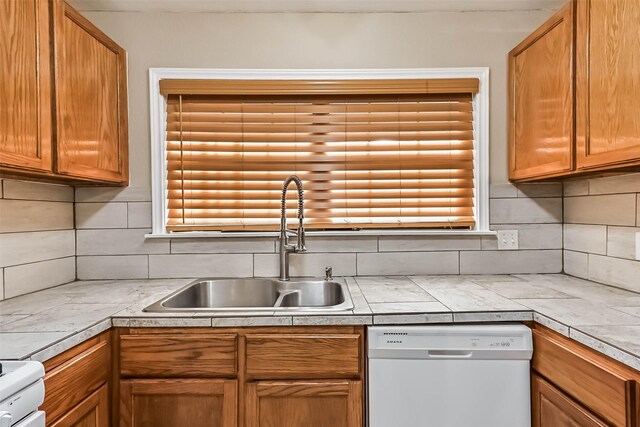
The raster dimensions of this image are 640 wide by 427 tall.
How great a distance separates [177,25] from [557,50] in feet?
6.00

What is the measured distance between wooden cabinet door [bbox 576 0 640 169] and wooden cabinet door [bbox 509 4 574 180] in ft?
0.16

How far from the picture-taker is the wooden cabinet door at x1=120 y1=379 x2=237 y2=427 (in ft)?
4.35

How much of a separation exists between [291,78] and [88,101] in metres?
0.95

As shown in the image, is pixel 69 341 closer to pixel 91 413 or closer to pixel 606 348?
pixel 91 413

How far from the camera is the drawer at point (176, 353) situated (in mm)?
1327

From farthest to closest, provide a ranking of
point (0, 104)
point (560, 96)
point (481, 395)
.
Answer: point (560, 96) < point (481, 395) < point (0, 104)

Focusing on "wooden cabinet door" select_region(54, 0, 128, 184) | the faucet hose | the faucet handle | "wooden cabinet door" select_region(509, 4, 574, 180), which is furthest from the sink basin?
"wooden cabinet door" select_region(509, 4, 574, 180)

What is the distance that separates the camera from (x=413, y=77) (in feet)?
6.45

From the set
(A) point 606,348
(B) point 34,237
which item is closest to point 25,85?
(B) point 34,237

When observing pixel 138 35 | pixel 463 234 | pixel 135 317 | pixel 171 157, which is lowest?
pixel 135 317

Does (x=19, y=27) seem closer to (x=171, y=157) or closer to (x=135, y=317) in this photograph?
(x=171, y=157)

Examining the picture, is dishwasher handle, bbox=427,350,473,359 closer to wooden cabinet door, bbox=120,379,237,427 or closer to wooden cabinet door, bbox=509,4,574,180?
wooden cabinet door, bbox=120,379,237,427

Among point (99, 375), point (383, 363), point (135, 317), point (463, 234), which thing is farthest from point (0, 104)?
point (463, 234)

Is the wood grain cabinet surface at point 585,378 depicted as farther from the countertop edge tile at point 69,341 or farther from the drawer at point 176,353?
the countertop edge tile at point 69,341
